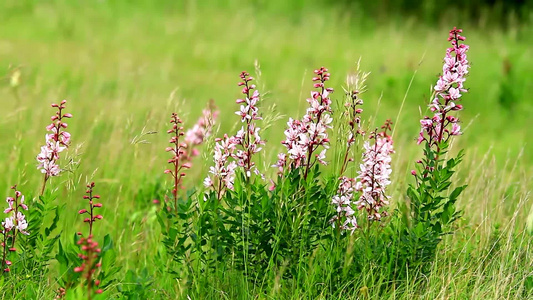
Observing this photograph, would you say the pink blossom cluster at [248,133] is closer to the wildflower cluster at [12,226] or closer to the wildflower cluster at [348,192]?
the wildflower cluster at [348,192]

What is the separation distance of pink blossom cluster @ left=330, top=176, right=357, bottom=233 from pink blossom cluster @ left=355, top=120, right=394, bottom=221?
44 millimetres

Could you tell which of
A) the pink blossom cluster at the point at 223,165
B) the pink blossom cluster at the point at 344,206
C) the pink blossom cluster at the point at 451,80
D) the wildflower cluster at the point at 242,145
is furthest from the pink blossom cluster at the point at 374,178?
the pink blossom cluster at the point at 223,165

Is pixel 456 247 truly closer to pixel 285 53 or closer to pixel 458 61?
pixel 458 61

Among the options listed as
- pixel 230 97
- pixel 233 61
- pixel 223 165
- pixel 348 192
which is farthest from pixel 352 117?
pixel 233 61

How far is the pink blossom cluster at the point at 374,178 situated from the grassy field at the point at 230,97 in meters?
0.31

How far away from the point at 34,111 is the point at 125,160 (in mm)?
1778

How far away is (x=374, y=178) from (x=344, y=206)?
0.19m

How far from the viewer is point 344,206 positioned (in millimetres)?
3234

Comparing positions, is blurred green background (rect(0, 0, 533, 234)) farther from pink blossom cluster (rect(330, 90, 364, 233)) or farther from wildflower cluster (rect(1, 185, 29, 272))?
pink blossom cluster (rect(330, 90, 364, 233))

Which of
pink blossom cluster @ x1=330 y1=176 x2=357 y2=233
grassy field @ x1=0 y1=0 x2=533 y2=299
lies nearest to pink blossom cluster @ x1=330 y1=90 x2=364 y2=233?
pink blossom cluster @ x1=330 y1=176 x2=357 y2=233

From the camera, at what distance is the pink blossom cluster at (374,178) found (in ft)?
10.4

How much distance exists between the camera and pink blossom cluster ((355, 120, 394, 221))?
3.18 m

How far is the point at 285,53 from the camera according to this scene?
38.0 ft

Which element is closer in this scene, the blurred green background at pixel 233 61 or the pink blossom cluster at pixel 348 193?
the pink blossom cluster at pixel 348 193
